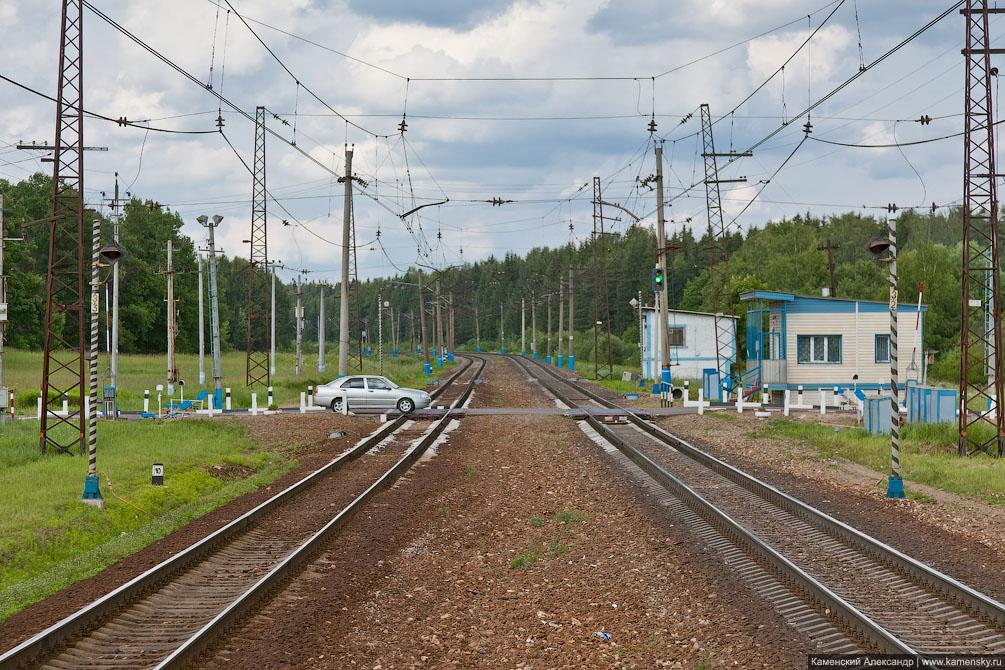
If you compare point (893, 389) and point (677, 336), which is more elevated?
point (677, 336)

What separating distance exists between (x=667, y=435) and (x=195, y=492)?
45.1 ft

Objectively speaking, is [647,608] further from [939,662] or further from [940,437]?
[940,437]

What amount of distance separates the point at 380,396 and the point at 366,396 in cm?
53

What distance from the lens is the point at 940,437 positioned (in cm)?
2356

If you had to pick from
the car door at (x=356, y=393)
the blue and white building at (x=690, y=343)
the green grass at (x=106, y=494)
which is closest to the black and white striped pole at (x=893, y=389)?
the green grass at (x=106, y=494)

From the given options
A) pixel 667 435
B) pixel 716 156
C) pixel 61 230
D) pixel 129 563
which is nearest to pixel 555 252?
pixel 61 230

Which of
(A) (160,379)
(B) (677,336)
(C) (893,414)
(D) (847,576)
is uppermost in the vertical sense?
(B) (677,336)

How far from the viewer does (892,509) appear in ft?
50.2

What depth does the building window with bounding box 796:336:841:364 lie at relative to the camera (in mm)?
42594

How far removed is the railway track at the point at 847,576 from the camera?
8.56 metres

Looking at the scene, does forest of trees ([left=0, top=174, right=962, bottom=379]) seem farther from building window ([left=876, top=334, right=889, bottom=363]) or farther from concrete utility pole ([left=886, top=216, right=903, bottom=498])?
concrete utility pole ([left=886, top=216, right=903, bottom=498])

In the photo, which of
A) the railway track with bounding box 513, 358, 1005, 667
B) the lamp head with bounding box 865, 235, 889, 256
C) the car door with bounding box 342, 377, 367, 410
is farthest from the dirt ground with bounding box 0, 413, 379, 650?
the lamp head with bounding box 865, 235, 889, 256

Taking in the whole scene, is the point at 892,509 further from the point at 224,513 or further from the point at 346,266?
the point at 346,266

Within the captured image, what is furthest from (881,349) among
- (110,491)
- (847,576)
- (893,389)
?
(110,491)
